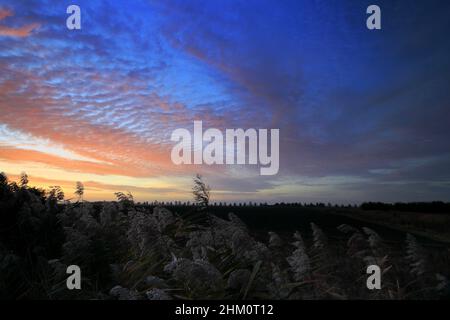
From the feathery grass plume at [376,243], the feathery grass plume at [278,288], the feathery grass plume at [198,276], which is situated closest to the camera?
the feathery grass plume at [198,276]

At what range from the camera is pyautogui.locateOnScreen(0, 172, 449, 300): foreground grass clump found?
6.15 metres

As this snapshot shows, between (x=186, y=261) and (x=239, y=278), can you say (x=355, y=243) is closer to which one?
(x=239, y=278)

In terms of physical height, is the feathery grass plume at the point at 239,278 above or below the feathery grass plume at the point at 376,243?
below

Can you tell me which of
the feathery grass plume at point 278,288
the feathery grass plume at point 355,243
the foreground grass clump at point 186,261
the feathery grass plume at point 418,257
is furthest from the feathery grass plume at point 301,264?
the feathery grass plume at point 418,257

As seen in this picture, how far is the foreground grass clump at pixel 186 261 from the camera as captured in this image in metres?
6.15

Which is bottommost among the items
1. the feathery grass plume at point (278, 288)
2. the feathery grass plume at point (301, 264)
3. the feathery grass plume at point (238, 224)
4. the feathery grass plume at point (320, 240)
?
the feathery grass plume at point (278, 288)

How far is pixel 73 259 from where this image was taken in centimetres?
757

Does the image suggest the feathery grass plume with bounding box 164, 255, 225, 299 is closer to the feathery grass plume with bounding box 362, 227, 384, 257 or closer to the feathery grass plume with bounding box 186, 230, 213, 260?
the feathery grass plume with bounding box 186, 230, 213, 260

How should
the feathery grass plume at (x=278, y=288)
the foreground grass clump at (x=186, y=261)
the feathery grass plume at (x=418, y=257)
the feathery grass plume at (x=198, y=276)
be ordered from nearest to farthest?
the feathery grass plume at (x=198, y=276) < the feathery grass plume at (x=278, y=288) < the foreground grass clump at (x=186, y=261) < the feathery grass plume at (x=418, y=257)

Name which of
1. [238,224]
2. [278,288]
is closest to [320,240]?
[238,224]

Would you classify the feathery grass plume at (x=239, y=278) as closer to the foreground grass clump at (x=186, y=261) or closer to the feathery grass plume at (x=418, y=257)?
the foreground grass clump at (x=186, y=261)
